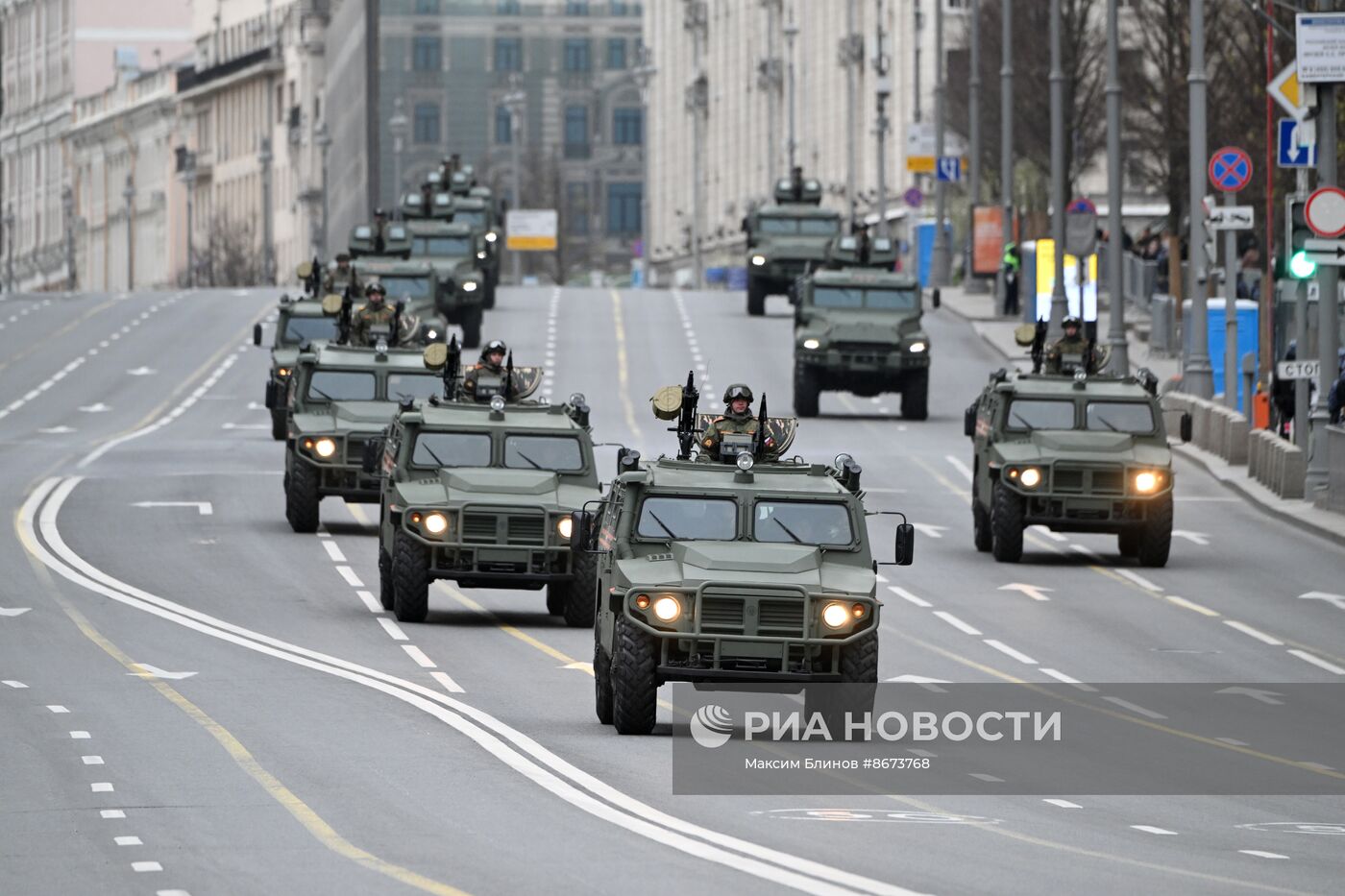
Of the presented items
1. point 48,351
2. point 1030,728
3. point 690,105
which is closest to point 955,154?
point 48,351

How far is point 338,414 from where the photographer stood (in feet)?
114

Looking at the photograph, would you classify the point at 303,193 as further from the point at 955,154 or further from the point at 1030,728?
the point at 1030,728

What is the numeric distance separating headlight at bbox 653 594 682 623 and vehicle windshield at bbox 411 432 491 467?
350 inches

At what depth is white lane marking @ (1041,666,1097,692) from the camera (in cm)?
2388

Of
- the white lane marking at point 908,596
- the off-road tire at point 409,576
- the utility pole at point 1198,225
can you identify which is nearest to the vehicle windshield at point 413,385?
the white lane marking at point 908,596

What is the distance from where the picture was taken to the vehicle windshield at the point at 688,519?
800 inches

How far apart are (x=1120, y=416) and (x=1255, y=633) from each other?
19.1 feet

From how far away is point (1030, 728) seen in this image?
848 inches

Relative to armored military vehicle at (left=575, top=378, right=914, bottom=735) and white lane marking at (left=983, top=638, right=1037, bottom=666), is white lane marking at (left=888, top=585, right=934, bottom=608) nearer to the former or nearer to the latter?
white lane marking at (left=983, top=638, right=1037, bottom=666)

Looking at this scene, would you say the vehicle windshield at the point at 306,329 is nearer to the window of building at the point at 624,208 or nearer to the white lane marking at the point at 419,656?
the white lane marking at the point at 419,656

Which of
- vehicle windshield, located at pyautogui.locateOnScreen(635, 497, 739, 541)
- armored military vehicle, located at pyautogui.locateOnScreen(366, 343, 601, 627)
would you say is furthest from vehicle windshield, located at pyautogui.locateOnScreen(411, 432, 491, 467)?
vehicle windshield, located at pyautogui.locateOnScreen(635, 497, 739, 541)

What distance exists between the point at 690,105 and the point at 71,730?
121m

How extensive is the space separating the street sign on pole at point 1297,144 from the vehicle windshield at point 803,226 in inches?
1102

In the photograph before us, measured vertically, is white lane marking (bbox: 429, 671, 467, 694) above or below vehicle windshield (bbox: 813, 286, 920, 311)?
below
